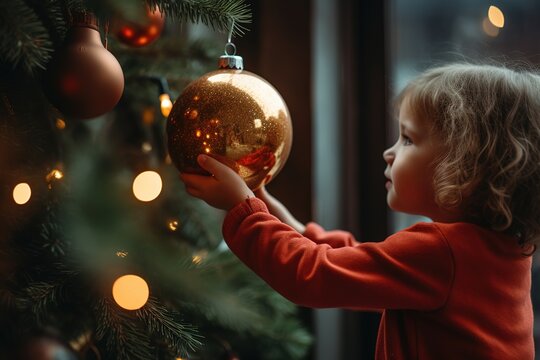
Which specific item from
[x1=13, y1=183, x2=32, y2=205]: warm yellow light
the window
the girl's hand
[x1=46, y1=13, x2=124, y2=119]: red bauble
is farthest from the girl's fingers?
the window

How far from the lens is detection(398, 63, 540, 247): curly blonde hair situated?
0.74 meters

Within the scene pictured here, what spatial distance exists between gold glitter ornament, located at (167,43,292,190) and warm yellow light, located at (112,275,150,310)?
13 cm

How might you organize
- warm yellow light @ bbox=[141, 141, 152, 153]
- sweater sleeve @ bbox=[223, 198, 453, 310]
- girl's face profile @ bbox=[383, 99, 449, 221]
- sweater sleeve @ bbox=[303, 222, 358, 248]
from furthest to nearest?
warm yellow light @ bbox=[141, 141, 152, 153] < sweater sleeve @ bbox=[303, 222, 358, 248] < girl's face profile @ bbox=[383, 99, 449, 221] < sweater sleeve @ bbox=[223, 198, 453, 310]

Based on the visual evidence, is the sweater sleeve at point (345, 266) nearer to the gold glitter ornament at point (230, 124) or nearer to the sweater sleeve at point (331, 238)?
the gold glitter ornament at point (230, 124)

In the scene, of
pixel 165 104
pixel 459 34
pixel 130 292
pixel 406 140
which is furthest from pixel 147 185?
pixel 459 34

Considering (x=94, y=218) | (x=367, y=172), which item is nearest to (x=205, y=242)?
(x=94, y=218)

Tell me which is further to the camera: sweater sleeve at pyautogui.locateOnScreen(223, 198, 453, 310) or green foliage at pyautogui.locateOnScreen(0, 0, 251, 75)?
sweater sleeve at pyautogui.locateOnScreen(223, 198, 453, 310)

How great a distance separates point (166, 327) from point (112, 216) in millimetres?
392

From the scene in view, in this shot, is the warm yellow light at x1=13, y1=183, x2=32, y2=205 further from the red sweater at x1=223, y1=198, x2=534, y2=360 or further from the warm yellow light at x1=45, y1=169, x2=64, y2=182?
the red sweater at x1=223, y1=198, x2=534, y2=360

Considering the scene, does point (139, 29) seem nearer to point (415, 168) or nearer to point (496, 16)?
point (415, 168)

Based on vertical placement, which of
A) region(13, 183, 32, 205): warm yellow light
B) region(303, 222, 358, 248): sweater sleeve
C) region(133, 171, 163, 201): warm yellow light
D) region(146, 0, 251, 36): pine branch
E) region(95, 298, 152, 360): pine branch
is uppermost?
region(146, 0, 251, 36): pine branch

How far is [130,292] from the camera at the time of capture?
64cm

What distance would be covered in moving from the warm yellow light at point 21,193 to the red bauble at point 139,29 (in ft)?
0.86

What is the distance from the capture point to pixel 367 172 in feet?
4.42
